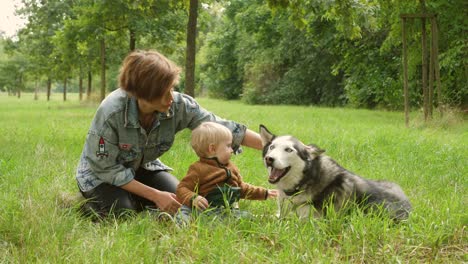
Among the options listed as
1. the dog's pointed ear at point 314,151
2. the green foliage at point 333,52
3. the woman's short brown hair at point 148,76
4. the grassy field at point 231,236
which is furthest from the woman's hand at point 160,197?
the green foliage at point 333,52

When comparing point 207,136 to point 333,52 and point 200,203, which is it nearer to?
point 200,203

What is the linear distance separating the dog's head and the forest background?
12.3ft

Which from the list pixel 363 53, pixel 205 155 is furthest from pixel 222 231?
pixel 363 53

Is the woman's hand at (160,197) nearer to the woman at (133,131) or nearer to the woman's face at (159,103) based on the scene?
the woman at (133,131)

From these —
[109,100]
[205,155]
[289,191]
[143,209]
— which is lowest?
[143,209]

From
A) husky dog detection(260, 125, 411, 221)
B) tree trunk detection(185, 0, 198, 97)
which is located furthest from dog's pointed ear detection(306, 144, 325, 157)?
tree trunk detection(185, 0, 198, 97)

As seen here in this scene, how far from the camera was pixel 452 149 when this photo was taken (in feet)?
25.9

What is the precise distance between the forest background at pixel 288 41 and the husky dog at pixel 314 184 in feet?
12.5

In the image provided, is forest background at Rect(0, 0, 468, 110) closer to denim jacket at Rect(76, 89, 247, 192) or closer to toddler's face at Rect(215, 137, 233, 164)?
denim jacket at Rect(76, 89, 247, 192)

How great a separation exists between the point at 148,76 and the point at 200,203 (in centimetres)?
111

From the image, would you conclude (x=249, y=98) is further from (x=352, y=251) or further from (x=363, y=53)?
(x=352, y=251)

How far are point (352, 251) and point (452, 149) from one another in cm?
561

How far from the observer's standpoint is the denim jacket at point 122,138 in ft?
13.2

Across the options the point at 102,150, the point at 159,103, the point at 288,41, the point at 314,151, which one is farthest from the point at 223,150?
the point at 288,41
